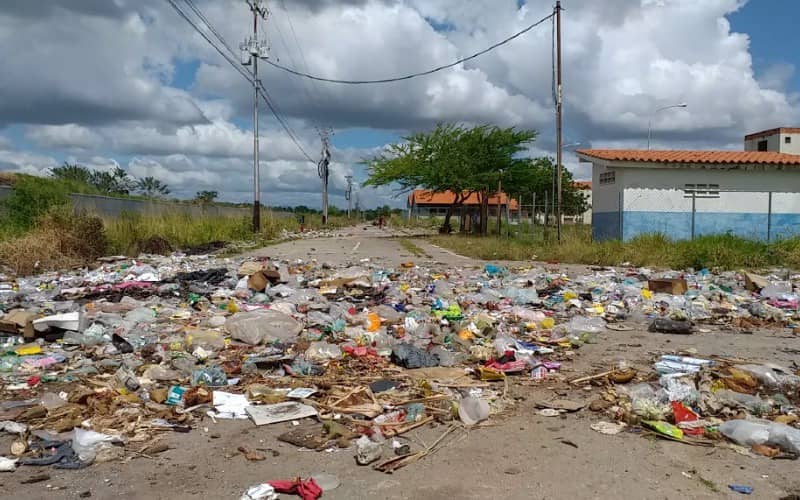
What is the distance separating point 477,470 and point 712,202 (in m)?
20.2

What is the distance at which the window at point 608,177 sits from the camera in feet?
70.4

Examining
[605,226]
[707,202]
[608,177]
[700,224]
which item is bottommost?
[605,226]

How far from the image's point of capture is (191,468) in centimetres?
365

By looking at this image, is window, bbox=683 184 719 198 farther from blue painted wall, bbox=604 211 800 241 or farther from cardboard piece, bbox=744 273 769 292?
cardboard piece, bbox=744 273 769 292

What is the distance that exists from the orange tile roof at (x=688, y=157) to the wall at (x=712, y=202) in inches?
13.9

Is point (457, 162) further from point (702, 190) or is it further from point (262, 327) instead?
point (262, 327)

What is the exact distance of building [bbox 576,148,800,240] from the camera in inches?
798

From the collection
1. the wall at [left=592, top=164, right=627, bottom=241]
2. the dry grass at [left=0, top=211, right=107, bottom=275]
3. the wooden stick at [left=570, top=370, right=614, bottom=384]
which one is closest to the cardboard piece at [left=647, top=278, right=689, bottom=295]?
the wooden stick at [left=570, top=370, right=614, bottom=384]

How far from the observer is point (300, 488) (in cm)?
329

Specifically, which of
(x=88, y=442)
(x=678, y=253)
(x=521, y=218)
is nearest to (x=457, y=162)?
(x=521, y=218)

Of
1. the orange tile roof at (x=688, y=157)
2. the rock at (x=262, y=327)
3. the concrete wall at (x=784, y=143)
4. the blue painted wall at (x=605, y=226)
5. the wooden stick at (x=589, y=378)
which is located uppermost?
the concrete wall at (x=784, y=143)

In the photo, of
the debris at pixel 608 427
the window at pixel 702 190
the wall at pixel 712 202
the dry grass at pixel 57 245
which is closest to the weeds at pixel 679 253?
the wall at pixel 712 202

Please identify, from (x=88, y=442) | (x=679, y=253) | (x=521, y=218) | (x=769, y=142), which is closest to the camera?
(x=88, y=442)

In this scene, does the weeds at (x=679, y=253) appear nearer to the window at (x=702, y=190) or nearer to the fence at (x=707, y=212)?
the fence at (x=707, y=212)
